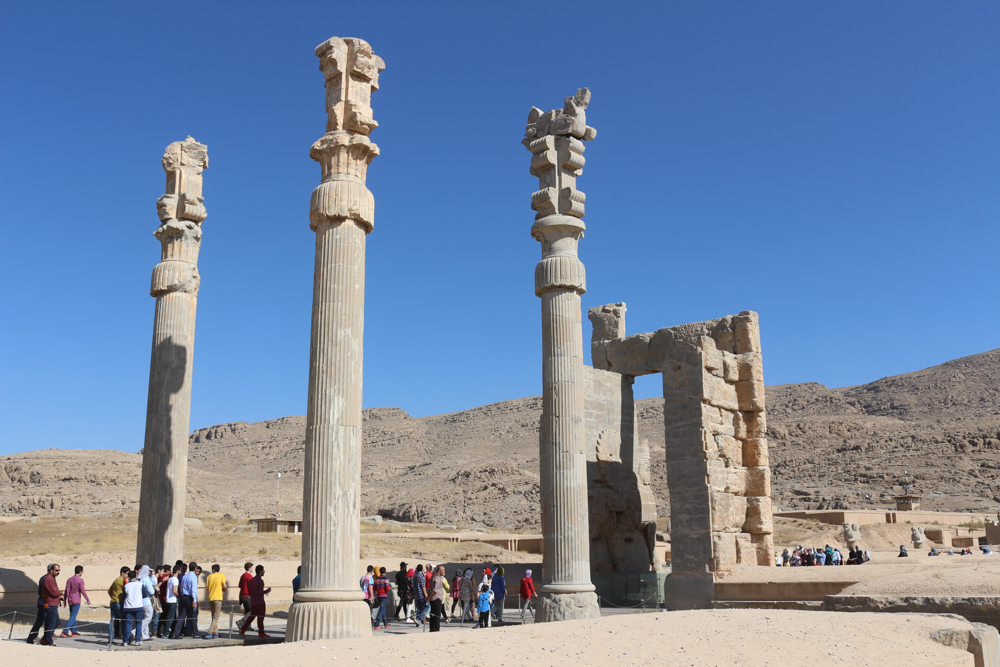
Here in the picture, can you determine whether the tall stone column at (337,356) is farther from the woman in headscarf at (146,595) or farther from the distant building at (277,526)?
the distant building at (277,526)

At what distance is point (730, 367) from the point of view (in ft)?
55.9

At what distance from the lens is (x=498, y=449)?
91438mm

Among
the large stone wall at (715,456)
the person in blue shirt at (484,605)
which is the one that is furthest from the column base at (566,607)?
the large stone wall at (715,456)

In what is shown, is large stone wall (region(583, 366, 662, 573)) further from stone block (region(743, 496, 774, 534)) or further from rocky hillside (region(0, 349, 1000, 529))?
rocky hillside (region(0, 349, 1000, 529))

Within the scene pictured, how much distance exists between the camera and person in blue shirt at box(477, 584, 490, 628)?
1270cm

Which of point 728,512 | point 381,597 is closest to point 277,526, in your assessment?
point 381,597

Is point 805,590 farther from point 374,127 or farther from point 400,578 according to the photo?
point 374,127

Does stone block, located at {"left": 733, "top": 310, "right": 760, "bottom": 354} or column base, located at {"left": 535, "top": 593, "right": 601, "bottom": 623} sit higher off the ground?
stone block, located at {"left": 733, "top": 310, "right": 760, "bottom": 354}

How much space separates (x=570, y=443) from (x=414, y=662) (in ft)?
20.5

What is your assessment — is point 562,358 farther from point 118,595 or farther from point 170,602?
point 118,595

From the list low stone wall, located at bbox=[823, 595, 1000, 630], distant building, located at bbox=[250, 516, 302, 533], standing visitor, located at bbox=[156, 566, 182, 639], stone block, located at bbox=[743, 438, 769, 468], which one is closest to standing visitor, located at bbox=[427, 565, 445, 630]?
standing visitor, located at bbox=[156, 566, 182, 639]

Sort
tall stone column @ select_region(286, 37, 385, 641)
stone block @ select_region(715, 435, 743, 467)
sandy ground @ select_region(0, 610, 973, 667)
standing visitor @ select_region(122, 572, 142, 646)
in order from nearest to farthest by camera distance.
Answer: sandy ground @ select_region(0, 610, 973, 667) < tall stone column @ select_region(286, 37, 385, 641) < standing visitor @ select_region(122, 572, 142, 646) < stone block @ select_region(715, 435, 743, 467)

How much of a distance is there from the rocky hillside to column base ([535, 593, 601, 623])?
36.8 metres

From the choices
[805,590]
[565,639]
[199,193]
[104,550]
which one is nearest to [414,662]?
[565,639]
